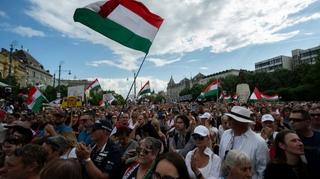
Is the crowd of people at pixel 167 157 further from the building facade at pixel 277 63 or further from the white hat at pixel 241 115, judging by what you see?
the building facade at pixel 277 63

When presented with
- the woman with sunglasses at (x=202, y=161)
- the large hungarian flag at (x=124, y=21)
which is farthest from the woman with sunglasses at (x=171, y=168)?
the large hungarian flag at (x=124, y=21)

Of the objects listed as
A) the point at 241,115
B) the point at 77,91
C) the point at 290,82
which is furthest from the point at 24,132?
the point at 290,82

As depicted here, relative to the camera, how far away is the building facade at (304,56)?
417 feet

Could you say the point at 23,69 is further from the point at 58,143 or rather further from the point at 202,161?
the point at 202,161

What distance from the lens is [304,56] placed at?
135375 mm

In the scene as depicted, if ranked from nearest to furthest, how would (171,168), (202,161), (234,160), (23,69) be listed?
(171,168)
(234,160)
(202,161)
(23,69)

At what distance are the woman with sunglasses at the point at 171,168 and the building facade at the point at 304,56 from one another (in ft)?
439

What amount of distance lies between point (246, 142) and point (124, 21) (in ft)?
12.0

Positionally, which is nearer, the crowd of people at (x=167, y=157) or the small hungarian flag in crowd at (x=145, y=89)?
the crowd of people at (x=167, y=157)

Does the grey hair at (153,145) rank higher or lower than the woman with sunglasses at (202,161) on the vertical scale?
higher

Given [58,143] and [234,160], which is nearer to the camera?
[234,160]

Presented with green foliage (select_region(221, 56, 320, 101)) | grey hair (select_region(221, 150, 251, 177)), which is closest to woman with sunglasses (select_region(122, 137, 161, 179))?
grey hair (select_region(221, 150, 251, 177))

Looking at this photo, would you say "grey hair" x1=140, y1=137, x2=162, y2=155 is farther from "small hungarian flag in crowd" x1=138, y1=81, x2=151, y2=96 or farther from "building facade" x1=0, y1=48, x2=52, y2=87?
"building facade" x1=0, y1=48, x2=52, y2=87

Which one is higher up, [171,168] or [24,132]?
[24,132]
